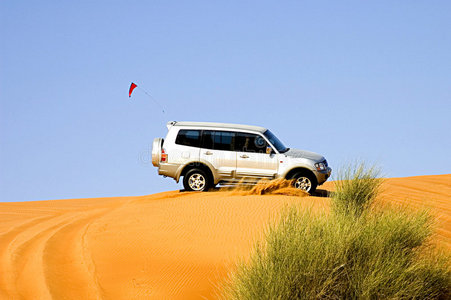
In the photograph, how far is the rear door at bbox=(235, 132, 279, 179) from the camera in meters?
16.3

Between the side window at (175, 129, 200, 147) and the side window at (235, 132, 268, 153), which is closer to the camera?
the side window at (235, 132, 268, 153)

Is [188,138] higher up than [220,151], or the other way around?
[188,138]

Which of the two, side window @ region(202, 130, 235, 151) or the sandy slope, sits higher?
side window @ region(202, 130, 235, 151)

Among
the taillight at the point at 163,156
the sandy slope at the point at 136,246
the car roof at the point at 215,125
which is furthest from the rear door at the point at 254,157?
the taillight at the point at 163,156

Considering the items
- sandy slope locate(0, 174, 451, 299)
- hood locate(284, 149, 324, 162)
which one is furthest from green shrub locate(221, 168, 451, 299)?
hood locate(284, 149, 324, 162)

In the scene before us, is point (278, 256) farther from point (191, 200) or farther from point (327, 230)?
point (191, 200)

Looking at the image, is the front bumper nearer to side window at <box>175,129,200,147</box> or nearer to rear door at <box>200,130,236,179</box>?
rear door at <box>200,130,236,179</box>

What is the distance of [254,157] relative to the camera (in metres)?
16.3

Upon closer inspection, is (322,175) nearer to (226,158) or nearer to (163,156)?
(226,158)

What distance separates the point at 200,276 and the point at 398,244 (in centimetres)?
316

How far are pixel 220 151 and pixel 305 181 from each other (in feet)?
8.75

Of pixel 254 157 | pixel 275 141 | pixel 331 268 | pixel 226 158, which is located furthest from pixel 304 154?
pixel 331 268

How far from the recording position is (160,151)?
16531mm

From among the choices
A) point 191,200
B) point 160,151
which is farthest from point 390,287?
point 160,151
